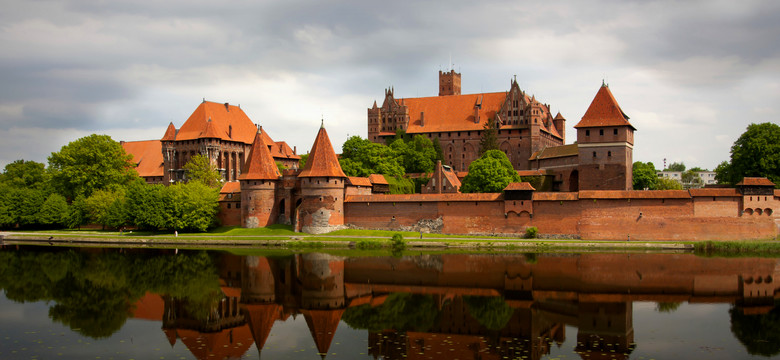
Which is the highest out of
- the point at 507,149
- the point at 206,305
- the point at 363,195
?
the point at 507,149

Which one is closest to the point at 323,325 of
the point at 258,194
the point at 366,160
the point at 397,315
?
the point at 397,315

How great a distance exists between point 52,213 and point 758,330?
50.6m

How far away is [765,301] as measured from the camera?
2077 cm

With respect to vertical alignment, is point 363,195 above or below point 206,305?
above

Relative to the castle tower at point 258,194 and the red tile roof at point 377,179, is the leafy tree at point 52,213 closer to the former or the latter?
the castle tower at point 258,194

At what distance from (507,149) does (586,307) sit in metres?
45.0

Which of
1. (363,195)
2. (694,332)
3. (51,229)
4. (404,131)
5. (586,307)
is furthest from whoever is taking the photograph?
(404,131)

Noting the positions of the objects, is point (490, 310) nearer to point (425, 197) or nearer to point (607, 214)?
point (607, 214)

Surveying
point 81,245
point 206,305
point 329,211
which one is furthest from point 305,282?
point 81,245

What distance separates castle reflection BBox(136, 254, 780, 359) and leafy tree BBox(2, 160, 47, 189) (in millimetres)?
43888

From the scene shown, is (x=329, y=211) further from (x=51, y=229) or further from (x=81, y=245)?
(x=51, y=229)

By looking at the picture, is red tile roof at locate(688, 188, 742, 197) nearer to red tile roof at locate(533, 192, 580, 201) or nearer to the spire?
red tile roof at locate(533, 192, 580, 201)

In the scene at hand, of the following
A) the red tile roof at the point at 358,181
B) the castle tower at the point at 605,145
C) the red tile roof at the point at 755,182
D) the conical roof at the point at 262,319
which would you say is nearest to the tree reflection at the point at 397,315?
the conical roof at the point at 262,319

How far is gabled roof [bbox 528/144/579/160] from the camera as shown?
5026 cm
